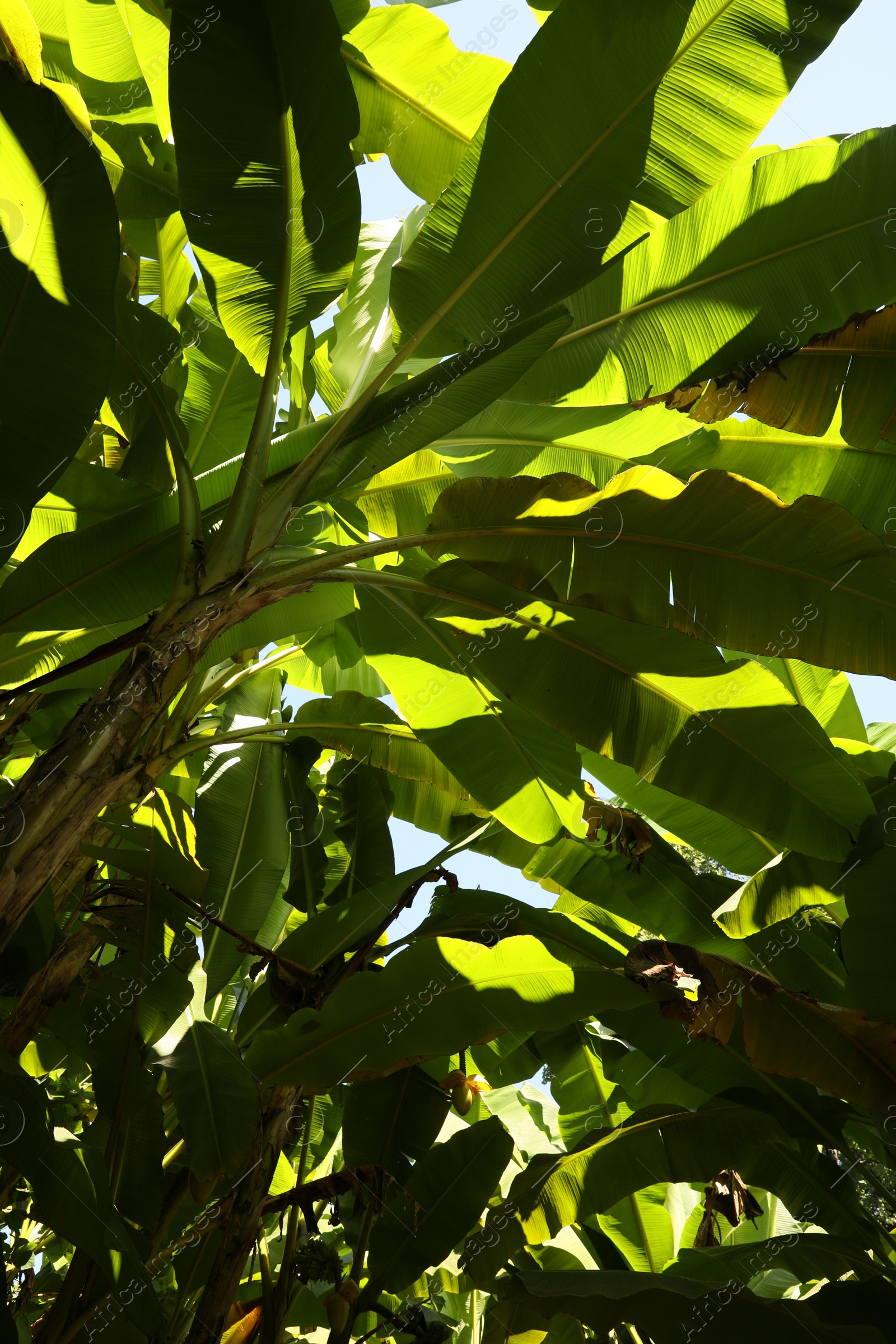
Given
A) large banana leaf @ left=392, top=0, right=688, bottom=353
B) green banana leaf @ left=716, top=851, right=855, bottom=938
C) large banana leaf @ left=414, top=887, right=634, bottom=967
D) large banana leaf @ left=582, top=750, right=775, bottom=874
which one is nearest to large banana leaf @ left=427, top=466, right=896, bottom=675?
large banana leaf @ left=392, top=0, right=688, bottom=353

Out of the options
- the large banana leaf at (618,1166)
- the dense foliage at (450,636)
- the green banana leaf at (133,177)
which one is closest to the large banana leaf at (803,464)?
the dense foliage at (450,636)

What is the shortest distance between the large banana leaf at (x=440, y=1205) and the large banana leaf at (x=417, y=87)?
2487mm

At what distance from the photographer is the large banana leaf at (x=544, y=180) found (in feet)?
5.23

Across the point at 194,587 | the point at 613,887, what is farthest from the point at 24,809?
the point at 613,887

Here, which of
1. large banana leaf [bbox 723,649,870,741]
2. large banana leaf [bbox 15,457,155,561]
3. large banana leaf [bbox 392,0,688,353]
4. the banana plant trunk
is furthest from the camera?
large banana leaf [bbox 723,649,870,741]

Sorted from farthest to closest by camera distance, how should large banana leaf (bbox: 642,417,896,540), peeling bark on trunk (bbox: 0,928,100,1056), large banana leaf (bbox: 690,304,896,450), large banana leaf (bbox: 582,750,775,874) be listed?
large banana leaf (bbox: 582,750,775,874) → large banana leaf (bbox: 642,417,896,540) → large banana leaf (bbox: 690,304,896,450) → peeling bark on trunk (bbox: 0,928,100,1056)

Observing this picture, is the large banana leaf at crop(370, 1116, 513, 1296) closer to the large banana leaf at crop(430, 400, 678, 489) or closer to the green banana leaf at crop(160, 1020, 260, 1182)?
the green banana leaf at crop(160, 1020, 260, 1182)

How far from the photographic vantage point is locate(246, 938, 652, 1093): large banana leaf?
1.84 meters

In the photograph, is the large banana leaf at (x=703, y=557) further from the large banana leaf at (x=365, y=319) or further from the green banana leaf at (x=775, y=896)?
the large banana leaf at (x=365, y=319)

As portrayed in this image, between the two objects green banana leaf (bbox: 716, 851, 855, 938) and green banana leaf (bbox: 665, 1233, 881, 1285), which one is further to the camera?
green banana leaf (bbox: 716, 851, 855, 938)

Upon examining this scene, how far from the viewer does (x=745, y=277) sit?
1.89m

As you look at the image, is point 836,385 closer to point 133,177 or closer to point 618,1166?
point 133,177

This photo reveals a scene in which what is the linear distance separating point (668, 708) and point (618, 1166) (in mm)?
1133

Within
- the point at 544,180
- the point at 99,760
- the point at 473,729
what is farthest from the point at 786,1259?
the point at 544,180
